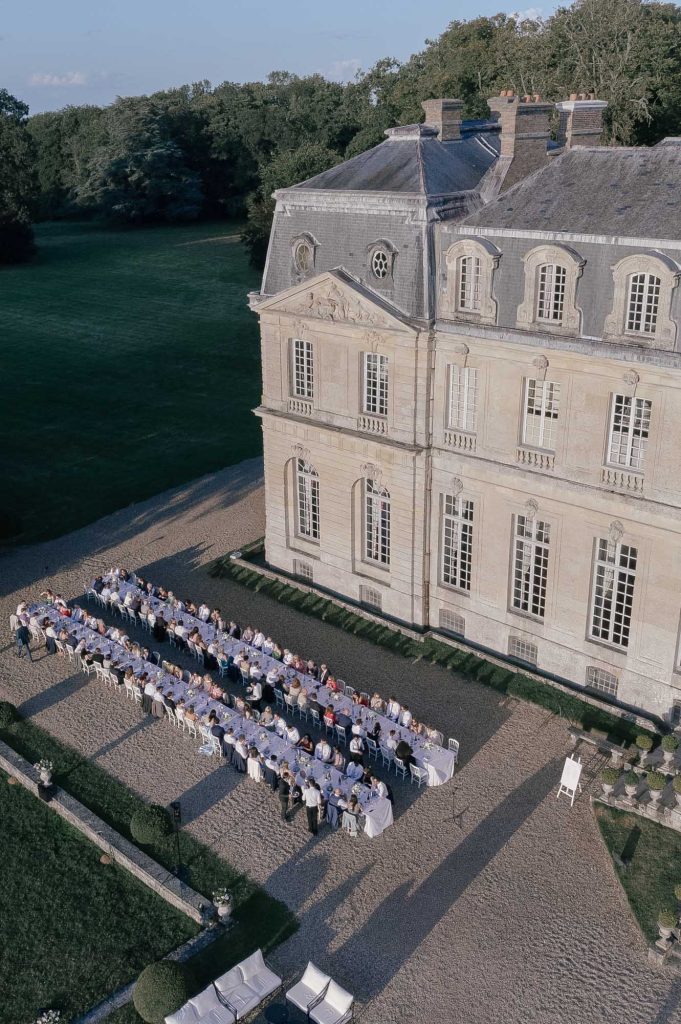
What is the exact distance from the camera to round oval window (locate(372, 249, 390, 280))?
3294cm

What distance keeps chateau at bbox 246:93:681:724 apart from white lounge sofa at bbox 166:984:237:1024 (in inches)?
657

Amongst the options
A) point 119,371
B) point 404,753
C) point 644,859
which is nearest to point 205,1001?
point 404,753

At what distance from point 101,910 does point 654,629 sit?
1817 centimetres

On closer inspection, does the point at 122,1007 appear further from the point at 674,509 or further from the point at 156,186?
the point at 156,186

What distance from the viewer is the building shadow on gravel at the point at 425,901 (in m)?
22.9

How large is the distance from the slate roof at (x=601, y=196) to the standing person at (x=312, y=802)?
18.3 m

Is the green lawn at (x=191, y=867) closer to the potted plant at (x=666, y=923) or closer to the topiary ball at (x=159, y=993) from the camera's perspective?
the topiary ball at (x=159, y=993)

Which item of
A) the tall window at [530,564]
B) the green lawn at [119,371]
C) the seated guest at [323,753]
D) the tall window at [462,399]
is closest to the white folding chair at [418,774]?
the seated guest at [323,753]

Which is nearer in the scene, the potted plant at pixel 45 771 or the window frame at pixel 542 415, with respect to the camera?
the potted plant at pixel 45 771

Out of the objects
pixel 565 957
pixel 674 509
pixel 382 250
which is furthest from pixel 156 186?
pixel 565 957

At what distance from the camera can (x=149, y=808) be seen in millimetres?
26078

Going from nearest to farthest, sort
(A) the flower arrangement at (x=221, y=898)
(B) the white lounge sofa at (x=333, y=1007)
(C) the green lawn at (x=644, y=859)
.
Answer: (B) the white lounge sofa at (x=333, y=1007) < (A) the flower arrangement at (x=221, y=898) < (C) the green lawn at (x=644, y=859)

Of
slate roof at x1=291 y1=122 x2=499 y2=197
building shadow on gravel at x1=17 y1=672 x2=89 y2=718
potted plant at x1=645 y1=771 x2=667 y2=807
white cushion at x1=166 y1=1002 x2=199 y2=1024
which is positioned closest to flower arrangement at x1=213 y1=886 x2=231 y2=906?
white cushion at x1=166 y1=1002 x2=199 y2=1024

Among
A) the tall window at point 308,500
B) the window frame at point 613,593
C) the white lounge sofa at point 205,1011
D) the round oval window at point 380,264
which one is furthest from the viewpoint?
the tall window at point 308,500
